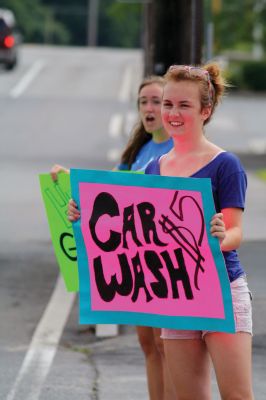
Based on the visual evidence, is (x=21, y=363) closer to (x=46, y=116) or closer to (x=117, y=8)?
(x=117, y=8)

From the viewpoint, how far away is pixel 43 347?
9.82m

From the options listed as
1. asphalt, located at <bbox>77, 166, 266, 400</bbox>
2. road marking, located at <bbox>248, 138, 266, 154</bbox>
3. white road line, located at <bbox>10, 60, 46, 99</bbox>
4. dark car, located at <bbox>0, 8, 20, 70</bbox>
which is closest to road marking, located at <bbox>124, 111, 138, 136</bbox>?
road marking, located at <bbox>248, 138, 266, 154</bbox>

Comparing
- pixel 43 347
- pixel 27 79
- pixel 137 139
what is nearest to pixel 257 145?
pixel 27 79

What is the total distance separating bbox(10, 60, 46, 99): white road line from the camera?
4759 centimetres

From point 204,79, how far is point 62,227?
1598mm

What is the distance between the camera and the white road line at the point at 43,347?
27.1ft

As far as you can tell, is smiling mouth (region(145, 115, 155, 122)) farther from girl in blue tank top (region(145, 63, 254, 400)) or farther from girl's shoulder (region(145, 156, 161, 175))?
girl in blue tank top (region(145, 63, 254, 400))

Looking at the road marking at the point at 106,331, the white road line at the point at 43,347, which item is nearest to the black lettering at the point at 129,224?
the white road line at the point at 43,347

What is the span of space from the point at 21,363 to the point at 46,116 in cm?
3109

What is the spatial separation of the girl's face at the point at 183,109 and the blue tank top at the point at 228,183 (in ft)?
0.54

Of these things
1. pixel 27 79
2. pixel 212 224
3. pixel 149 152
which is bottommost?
pixel 27 79

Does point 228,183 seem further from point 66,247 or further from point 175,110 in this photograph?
point 66,247

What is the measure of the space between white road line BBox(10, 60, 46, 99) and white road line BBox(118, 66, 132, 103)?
3.24 metres

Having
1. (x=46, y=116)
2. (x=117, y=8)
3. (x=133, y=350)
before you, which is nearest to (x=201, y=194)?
(x=133, y=350)
